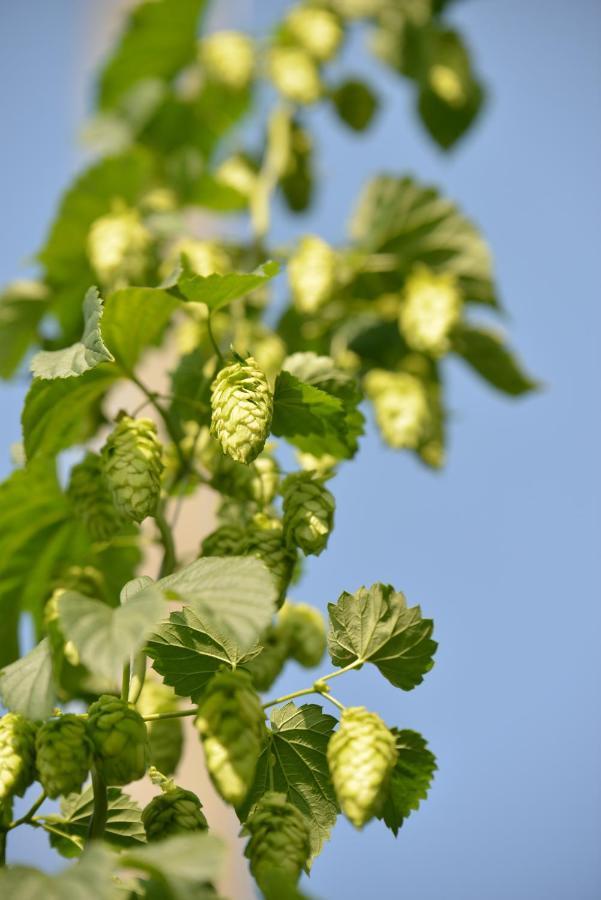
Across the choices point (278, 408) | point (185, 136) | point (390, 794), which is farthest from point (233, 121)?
point (390, 794)

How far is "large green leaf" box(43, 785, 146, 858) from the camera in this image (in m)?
1.14

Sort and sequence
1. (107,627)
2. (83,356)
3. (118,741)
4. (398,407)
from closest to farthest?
1. (107,627)
2. (118,741)
3. (83,356)
4. (398,407)

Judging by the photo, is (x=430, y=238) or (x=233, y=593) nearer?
(x=233, y=593)

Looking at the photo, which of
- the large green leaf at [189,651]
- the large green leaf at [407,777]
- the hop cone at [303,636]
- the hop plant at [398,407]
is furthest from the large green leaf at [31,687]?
the hop plant at [398,407]

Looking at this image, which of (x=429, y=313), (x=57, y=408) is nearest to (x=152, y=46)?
(x=429, y=313)

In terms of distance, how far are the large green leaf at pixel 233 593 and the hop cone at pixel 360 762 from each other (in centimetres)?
15

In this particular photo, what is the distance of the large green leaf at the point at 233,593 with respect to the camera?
2.87 ft

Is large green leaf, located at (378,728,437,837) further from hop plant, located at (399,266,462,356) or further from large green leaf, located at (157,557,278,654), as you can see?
hop plant, located at (399,266,462,356)

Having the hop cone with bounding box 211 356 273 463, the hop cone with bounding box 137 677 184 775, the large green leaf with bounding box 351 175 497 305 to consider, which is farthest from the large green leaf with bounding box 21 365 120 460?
the large green leaf with bounding box 351 175 497 305

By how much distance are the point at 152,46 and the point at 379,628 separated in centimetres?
191

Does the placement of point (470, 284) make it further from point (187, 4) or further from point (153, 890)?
point (153, 890)

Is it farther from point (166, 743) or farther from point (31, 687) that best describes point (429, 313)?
point (31, 687)

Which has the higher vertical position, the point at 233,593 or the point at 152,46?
the point at 152,46

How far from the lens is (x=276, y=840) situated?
37.0 inches
